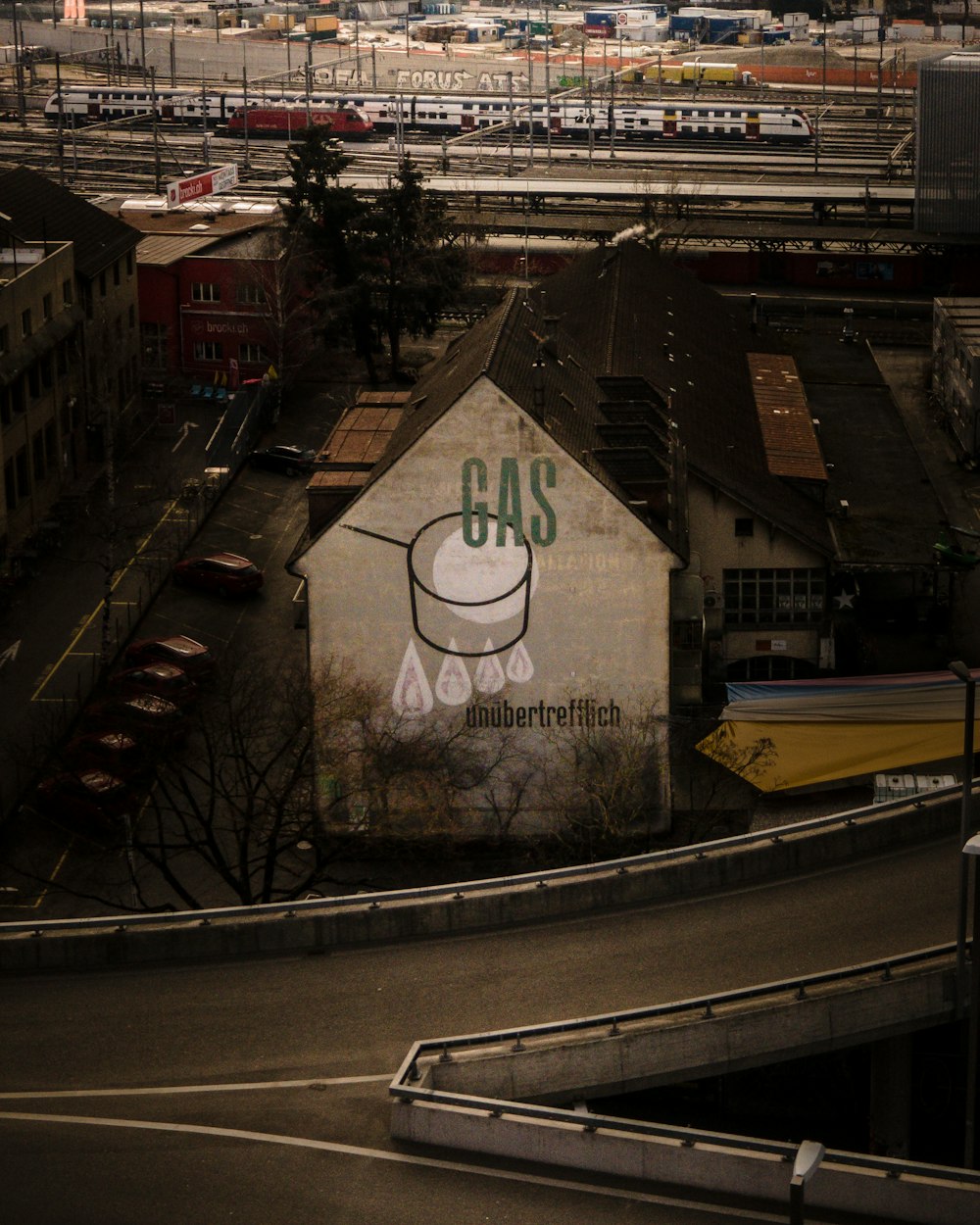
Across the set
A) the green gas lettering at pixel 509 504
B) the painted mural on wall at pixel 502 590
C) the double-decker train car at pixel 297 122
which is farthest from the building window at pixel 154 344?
the double-decker train car at pixel 297 122

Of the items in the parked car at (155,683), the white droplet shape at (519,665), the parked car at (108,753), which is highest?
the white droplet shape at (519,665)

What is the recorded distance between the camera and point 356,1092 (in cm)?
2500

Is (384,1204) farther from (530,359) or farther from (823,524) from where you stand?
(823,524)

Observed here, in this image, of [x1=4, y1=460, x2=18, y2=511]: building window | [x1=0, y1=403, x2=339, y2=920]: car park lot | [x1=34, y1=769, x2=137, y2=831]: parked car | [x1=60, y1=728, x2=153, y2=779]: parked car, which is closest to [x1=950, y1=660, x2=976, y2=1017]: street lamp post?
[x1=0, y1=403, x2=339, y2=920]: car park lot

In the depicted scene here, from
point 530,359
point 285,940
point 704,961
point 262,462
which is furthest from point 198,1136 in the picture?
point 262,462

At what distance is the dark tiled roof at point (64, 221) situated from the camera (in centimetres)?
6022

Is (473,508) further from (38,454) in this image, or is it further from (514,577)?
(38,454)

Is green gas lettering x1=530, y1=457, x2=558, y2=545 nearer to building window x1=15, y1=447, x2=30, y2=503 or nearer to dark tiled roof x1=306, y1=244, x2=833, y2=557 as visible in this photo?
dark tiled roof x1=306, y1=244, x2=833, y2=557

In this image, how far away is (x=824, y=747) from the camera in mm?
38281

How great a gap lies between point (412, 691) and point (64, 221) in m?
29.7

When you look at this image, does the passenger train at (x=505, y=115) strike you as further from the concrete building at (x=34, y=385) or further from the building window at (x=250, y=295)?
the concrete building at (x=34, y=385)

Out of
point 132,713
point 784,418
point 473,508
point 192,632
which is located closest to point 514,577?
point 473,508

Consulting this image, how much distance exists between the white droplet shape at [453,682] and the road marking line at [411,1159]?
14925 millimetres

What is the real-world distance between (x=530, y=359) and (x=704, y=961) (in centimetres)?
1548
